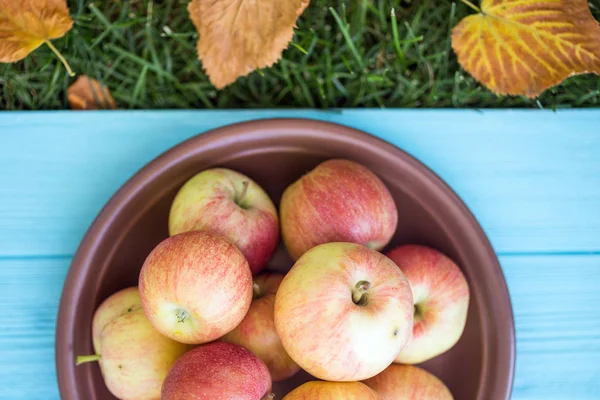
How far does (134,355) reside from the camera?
65cm

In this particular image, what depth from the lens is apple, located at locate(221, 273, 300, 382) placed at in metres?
0.66

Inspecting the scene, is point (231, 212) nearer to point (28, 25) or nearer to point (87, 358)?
point (87, 358)

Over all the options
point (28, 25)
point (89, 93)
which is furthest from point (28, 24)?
point (89, 93)

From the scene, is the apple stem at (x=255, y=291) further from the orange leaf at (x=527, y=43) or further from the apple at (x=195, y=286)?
the orange leaf at (x=527, y=43)

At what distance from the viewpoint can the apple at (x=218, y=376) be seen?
57 cm

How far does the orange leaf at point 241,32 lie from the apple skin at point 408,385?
0.42 metres

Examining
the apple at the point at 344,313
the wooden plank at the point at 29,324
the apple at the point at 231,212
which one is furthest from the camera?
the wooden plank at the point at 29,324

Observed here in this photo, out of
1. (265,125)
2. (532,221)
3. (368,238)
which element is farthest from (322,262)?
(532,221)

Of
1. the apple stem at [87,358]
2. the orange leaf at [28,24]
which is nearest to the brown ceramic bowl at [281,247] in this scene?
the apple stem at [87,358]

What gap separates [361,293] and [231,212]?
191 millimetres

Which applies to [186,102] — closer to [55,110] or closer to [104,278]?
[55,110]

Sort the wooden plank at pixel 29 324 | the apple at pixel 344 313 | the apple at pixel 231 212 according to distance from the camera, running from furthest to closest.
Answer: the wooden plank at pixel 29 324 < the apple at pixel 231 212 < the apple at pixel 344 313

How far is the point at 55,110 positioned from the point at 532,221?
0.71 meters

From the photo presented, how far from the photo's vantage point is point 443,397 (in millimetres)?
670
